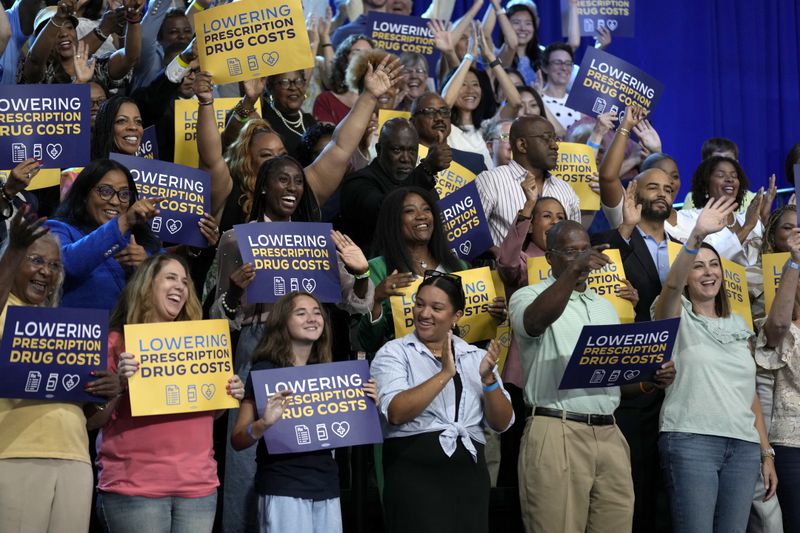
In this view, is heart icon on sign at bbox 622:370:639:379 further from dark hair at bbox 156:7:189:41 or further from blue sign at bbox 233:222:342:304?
dark hair at bbox 156:7:189:41

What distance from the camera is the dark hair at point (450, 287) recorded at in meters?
4.84

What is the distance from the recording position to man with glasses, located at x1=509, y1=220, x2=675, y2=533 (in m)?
4.93

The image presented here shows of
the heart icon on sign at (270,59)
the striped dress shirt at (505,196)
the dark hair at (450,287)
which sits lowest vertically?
the dark hair at (450,287)

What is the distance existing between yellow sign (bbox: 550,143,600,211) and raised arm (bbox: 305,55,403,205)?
1.60m

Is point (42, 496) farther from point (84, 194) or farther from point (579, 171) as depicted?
point (579, 171)

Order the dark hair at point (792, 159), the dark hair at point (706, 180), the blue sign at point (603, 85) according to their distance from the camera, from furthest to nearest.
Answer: the dark hair at point (792, 159)
the blue sign at point (603, 85)
the dark hair at point (706, 180)

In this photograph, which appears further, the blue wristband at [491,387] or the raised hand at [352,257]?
the raised hand at [352,257]

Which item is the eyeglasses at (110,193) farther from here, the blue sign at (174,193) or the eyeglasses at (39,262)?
the eyeglasses at (39,262)

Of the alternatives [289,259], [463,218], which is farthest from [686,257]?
[289,259]

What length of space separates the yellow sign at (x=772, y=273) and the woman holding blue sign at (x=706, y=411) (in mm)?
553

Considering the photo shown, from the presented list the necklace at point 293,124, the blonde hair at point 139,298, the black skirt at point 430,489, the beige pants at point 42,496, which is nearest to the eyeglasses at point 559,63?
the necklace at point 293,124

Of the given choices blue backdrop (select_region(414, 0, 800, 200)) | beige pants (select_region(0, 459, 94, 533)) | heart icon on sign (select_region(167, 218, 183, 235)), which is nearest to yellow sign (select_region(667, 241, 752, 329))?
heart icon on sign (select_region(167, 218, 183, 235))

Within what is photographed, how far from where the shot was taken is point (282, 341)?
15.4ft

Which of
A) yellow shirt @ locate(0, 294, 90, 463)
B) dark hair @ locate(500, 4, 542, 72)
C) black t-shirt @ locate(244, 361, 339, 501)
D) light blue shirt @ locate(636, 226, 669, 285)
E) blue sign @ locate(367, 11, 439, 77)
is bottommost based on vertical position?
black t-shirt @ locate(244, 361, 339, 501)
